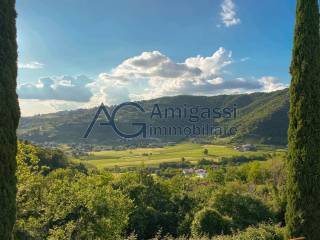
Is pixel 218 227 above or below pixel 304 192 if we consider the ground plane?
below

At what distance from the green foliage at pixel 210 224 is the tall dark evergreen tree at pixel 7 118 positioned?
20328mm

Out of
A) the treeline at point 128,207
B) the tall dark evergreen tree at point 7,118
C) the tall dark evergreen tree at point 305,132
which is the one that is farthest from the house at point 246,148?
the tall dark evergreen tree at point 7,118

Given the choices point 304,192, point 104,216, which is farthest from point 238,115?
point 304,192

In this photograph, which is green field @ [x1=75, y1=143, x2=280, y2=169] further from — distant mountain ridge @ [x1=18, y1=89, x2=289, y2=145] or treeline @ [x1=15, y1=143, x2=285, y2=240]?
treeline @ [x1=15, y1=143, x2=285, y2=240]

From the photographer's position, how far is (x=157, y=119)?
123 meters

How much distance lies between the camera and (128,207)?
28000 mm

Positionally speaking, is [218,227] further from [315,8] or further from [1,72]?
[1,72]

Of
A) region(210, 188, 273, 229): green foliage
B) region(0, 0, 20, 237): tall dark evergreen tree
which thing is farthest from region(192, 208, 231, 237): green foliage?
region(0, 0, 20, 237): tall dark evergreen tree

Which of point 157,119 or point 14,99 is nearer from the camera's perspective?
point 14,99

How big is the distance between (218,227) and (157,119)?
9669 centimetres

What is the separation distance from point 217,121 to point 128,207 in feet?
353

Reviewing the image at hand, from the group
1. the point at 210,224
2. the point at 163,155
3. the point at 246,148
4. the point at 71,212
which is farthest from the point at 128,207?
the point at 246,148

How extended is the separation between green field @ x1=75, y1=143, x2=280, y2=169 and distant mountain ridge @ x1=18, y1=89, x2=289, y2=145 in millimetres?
5732

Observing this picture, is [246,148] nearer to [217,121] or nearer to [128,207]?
[217,121]
